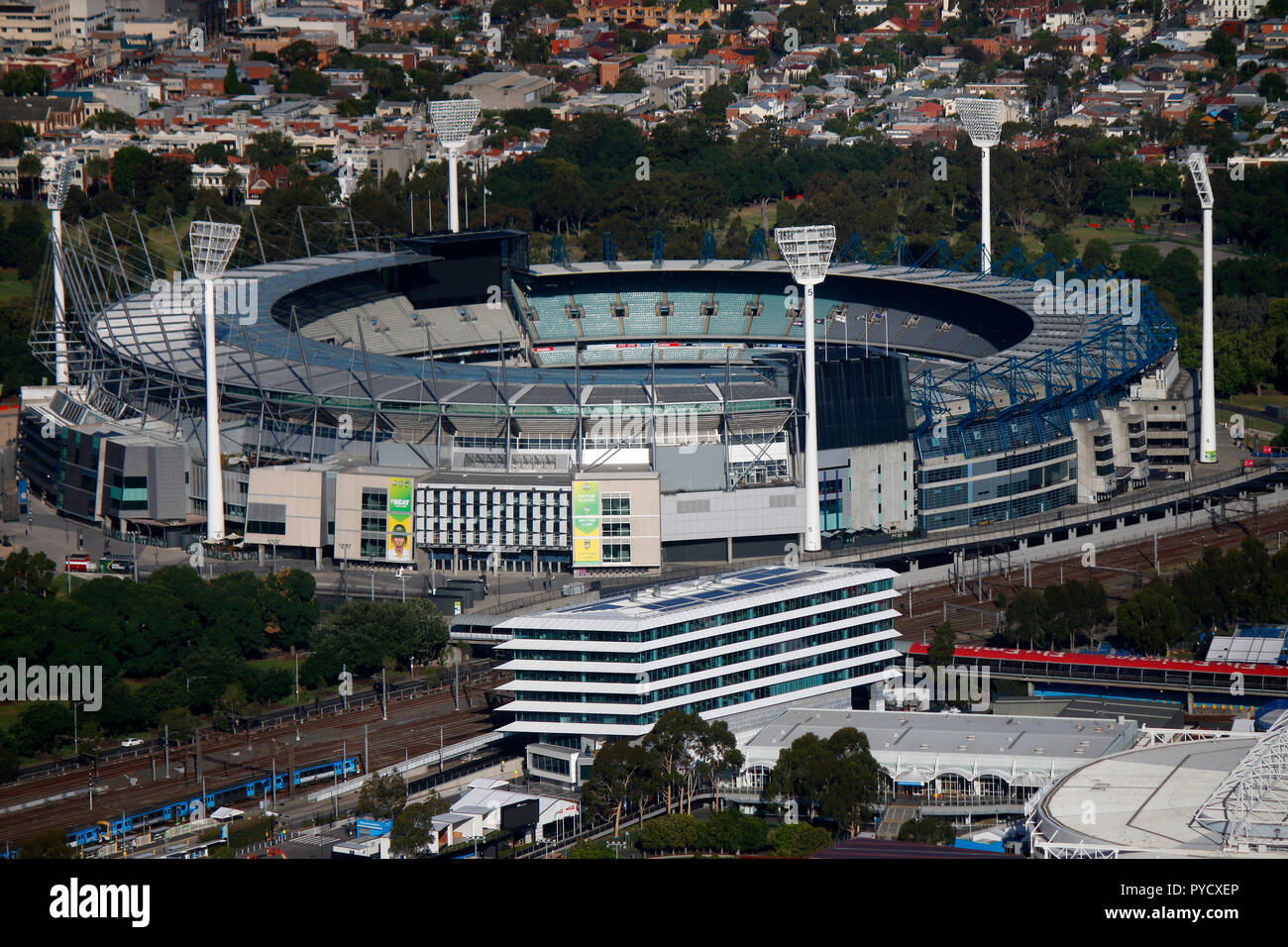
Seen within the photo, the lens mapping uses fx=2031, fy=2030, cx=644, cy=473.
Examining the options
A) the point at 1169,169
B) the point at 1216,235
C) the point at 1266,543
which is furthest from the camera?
the point at 1169,169

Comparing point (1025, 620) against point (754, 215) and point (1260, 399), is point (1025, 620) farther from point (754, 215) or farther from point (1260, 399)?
point (754, 215)

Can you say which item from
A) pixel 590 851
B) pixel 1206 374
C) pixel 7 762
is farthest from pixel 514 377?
pixel 590 851

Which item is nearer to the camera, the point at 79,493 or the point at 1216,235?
the point at 79,493

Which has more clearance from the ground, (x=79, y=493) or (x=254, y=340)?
(x=254, y=340)
